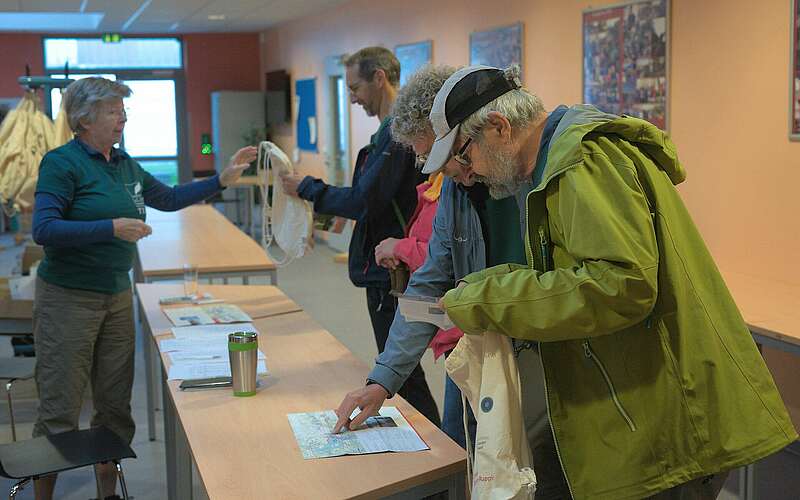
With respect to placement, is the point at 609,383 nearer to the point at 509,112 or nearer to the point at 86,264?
the point at 509,112

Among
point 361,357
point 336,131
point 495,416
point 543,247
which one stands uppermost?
point 336,131

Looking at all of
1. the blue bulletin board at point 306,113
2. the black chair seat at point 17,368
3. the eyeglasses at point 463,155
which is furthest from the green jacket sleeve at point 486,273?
the blue bulletin board at point 306,113

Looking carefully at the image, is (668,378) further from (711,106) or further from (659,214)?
(711,106)

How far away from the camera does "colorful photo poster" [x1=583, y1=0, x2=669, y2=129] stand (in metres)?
5.01

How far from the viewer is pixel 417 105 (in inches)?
84.5

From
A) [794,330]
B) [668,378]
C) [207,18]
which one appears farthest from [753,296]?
[207,18]

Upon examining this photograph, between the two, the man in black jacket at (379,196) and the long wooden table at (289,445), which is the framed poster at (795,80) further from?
the long wooden table at (289,445)

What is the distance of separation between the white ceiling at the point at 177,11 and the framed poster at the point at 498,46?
3.85 metres

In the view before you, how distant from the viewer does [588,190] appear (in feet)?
5.13

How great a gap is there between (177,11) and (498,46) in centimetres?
606

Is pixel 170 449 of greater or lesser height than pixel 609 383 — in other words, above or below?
below

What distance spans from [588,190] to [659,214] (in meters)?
0.17

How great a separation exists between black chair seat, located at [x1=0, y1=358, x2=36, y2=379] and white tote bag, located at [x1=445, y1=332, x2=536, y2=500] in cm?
248

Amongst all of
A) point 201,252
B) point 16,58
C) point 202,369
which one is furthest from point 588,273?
point 16,58
